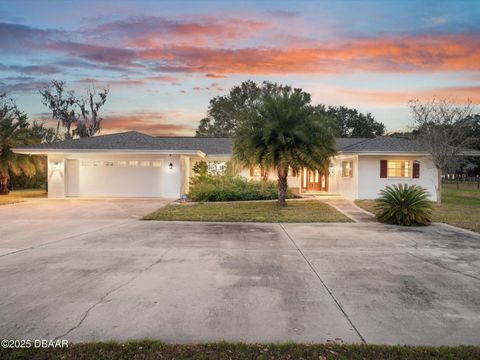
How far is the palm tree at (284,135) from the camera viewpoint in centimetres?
1416

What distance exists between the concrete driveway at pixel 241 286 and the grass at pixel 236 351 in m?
0.19

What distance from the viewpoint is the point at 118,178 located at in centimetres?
1998

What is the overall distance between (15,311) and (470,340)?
16.7ft

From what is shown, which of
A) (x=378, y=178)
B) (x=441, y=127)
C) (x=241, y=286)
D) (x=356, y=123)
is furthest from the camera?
(x=356, y=123)

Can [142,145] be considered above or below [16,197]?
above

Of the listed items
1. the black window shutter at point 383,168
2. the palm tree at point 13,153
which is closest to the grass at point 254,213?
the black window shutter at point 383,168

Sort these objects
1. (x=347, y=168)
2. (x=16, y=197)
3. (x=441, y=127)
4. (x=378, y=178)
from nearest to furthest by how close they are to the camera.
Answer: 1. (x=441, y=127)
2. (x=378, y=178)
3. (x=16, y=197)
4. (x=347, y=168)

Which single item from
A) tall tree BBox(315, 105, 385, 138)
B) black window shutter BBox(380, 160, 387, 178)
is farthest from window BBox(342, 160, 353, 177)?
tall tree BBox(315, 105, 385, 138)

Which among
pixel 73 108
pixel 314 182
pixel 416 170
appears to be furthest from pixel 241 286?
pixel 73 108

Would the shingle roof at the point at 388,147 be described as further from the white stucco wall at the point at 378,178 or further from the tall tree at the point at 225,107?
the tall tree at the point at 225,107

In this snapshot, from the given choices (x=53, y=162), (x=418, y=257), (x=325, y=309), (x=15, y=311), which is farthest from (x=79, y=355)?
(x=53, y=162)

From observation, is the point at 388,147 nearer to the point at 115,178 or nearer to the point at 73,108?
the point at 115,178

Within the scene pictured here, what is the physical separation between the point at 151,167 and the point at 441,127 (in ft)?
52.8

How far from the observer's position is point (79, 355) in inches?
122
